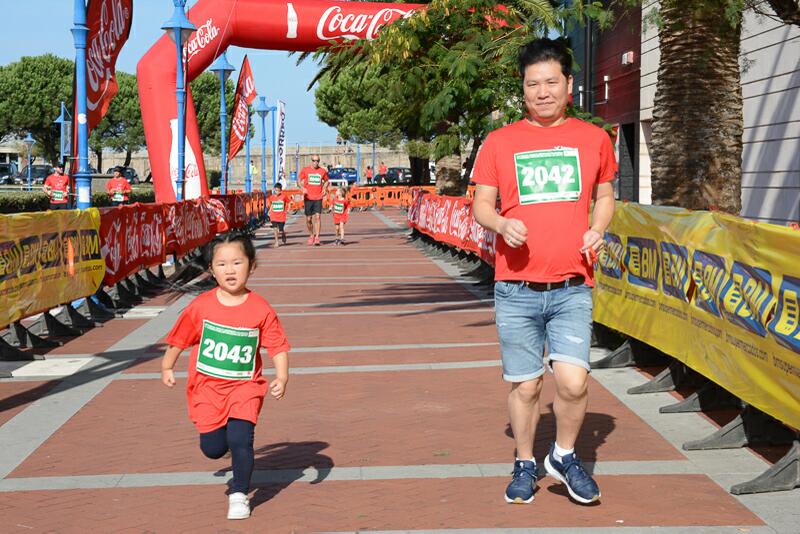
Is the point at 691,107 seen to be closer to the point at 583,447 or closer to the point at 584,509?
the point at 583,447

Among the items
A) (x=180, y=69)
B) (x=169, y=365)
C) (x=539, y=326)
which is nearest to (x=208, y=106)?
(x=180, y=69)

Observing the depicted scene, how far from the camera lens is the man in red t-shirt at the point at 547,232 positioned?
532cm

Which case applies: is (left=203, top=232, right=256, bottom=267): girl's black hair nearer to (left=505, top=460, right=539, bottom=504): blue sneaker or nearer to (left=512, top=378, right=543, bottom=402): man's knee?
(left=512, top=378, right=543, bottom=402): man's knee

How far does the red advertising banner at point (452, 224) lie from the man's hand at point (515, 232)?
10.2 m

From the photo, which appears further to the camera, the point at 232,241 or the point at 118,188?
the point at 118,188

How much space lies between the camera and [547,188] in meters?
5.32

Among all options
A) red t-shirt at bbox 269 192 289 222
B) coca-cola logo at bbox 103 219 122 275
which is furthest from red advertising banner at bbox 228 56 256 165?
coca-cola logo at bbox 103 219 122 275

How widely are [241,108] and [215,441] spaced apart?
94.6 feet

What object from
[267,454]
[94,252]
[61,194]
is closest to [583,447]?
[267,454]

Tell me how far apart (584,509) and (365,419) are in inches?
96.8

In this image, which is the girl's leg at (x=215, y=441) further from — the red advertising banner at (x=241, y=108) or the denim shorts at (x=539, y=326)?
the red advertising banner at (x=241, y=108)

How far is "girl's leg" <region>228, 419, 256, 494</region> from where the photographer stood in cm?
531

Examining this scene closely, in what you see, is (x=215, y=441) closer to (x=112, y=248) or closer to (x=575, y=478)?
(x=575, y=478)

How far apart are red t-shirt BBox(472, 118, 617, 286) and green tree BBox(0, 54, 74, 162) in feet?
297
